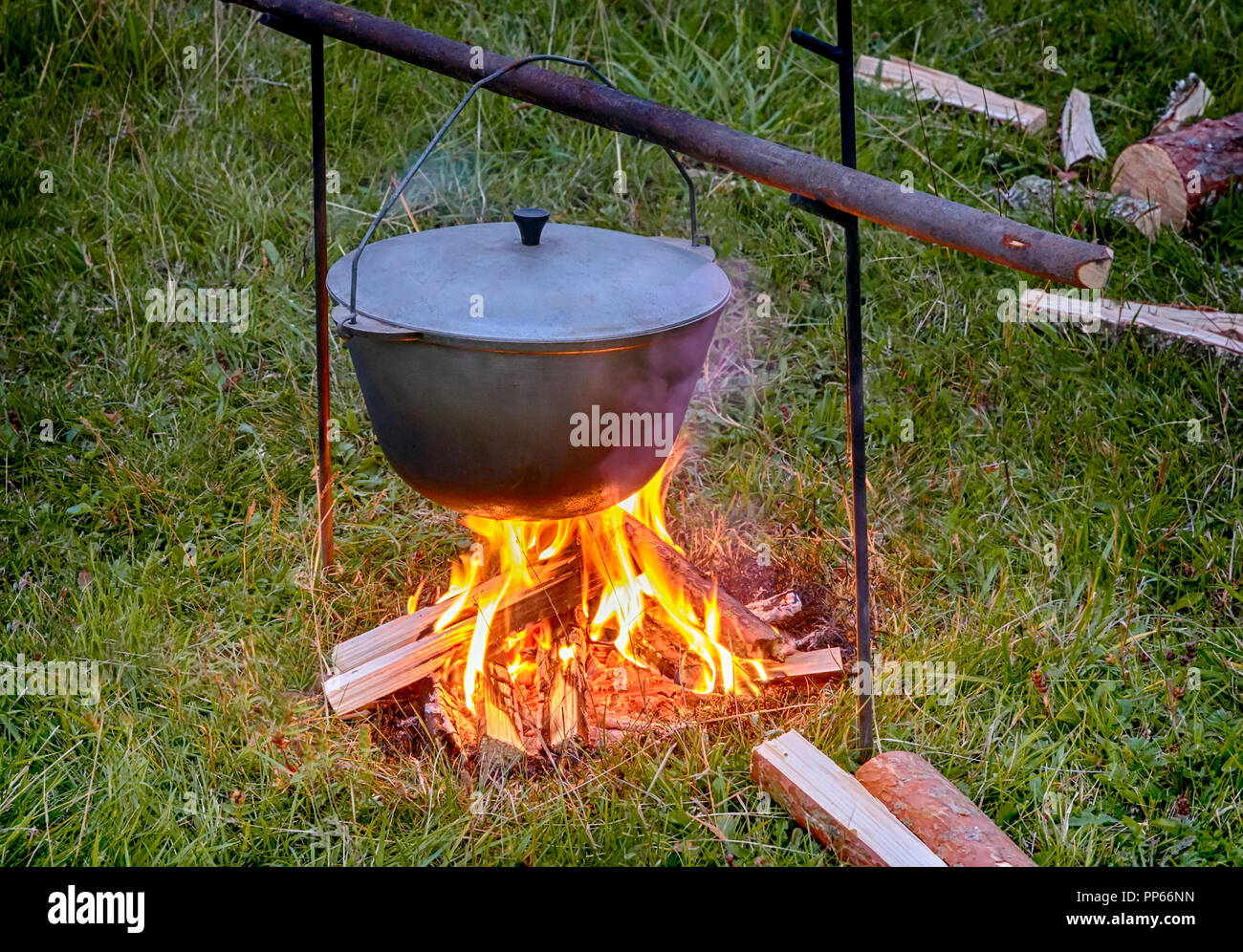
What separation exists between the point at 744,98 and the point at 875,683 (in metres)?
2.90

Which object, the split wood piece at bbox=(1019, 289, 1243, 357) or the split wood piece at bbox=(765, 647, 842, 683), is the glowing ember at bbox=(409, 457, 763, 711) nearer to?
the split wood piece at bbox=(765, 647, 842, 683)

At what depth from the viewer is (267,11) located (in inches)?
113

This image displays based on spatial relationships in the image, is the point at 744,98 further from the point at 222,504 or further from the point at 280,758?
the point at 280,758

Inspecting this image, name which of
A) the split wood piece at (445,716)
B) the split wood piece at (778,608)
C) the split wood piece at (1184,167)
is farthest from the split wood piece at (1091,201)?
the split wood piece at (445,716)

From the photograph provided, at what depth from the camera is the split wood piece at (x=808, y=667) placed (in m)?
2.96

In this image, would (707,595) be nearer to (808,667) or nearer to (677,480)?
(808,667)

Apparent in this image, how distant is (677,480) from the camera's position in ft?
12.4

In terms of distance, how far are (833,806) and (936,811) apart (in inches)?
8.9

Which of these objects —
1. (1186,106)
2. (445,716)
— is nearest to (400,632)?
(445,716)

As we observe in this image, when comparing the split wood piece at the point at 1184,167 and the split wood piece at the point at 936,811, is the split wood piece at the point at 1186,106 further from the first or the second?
the split wood piece at the point at 936,811

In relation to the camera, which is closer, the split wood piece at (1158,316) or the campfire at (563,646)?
the campfire at (563,646)

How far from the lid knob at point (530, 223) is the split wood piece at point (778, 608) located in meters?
1.25

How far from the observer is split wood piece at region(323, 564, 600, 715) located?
281 centimetres

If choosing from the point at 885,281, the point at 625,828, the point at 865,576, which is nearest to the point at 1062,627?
the point at 865,576
